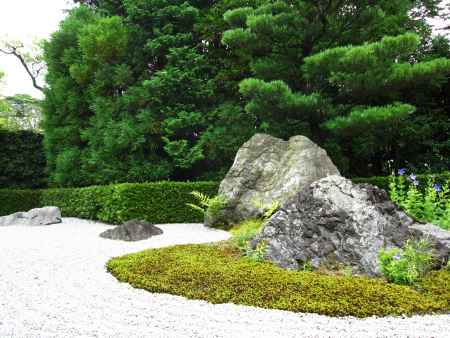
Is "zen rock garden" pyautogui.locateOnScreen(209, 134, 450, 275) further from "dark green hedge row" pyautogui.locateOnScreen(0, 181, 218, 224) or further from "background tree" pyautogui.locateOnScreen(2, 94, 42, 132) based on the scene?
"background tree" pyautogui.locateOnScreen(2, 94, 42, 132)

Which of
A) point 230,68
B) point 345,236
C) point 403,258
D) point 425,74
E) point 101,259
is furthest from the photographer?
point 230,68

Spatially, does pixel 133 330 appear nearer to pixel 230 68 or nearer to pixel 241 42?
pixel 241 42

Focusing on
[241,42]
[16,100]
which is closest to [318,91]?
[241,42]

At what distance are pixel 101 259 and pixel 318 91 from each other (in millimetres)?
6127

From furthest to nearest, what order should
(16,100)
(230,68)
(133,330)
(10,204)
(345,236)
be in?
(16,100) → (10,204) → (230,68) → (345,236) → (133,330)

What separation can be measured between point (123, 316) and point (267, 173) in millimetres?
5199

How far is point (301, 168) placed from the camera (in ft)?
25.3

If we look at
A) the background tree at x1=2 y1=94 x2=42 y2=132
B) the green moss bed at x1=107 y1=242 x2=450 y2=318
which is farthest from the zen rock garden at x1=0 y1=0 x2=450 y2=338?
the background tree at x1=2 y1=94 x2=42 y2=132

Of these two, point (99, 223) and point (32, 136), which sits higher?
point (32, 136)

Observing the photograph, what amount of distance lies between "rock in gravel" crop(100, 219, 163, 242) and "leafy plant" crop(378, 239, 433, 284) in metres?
3.87

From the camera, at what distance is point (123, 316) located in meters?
3.39

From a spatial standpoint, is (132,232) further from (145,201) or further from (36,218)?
(36,218)

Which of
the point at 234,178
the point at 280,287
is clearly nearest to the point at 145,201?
the point at 234,178

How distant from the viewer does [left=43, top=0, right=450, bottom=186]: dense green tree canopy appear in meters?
8.66
